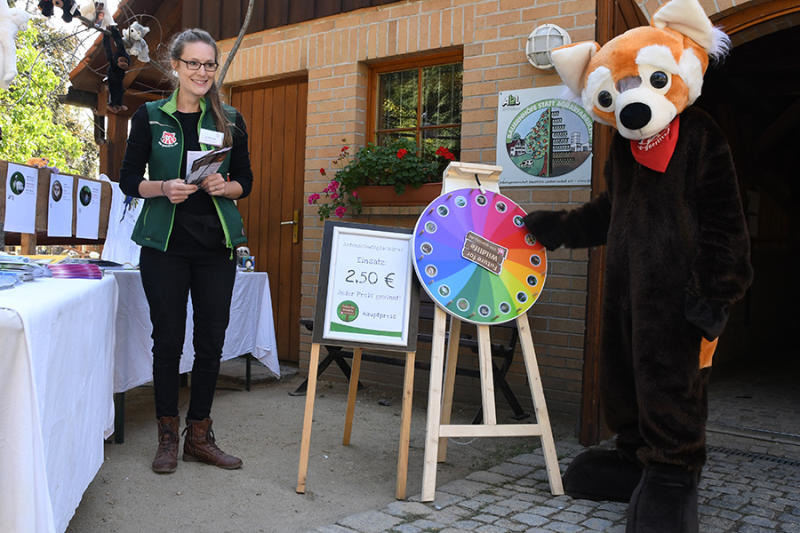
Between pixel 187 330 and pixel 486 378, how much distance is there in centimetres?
217

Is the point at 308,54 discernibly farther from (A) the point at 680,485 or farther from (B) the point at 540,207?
(A) the point at 680,485

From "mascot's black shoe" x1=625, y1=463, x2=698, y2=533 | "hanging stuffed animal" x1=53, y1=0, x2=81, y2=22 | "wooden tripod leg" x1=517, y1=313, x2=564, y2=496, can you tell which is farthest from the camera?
"hanging stuffed animal" x1=53, y1=0, x2=81, y2=22

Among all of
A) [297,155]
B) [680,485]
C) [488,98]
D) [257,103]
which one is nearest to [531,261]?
[680,485]

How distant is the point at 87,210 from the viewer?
5617mm

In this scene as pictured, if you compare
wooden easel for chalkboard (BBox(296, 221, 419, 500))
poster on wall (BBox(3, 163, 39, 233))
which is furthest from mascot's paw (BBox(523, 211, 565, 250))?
poster on wall (BBox(3, 163, 39, 233))

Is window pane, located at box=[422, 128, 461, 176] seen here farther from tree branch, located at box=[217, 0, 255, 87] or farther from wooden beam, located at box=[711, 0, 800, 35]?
wooden beam, located at box=[711, 0, 800, 35]

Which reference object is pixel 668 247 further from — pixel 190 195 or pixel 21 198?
pixel 21 198

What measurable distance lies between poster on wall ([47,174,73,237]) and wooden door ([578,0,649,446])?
3861 millimetres

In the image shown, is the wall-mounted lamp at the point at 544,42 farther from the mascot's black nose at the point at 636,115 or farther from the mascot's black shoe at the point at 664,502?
the mascot's black shoe at the point at 664,502

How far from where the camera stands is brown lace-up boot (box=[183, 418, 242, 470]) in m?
3.34

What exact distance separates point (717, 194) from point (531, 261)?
2.86 ft

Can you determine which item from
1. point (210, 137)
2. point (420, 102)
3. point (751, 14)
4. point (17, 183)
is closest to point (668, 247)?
point (751, 14)

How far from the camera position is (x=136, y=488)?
3053 mm

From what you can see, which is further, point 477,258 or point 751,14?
point 751,14
